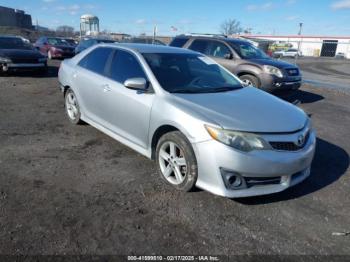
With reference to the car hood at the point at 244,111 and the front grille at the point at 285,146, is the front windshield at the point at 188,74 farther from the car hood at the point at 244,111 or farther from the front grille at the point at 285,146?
the front grille at the point at 285,146

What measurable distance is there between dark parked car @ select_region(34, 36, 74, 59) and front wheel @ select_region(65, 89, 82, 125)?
16.1 metres

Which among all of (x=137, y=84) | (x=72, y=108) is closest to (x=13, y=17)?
(x=72, y=108)

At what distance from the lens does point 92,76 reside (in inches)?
203

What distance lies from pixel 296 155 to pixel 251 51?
7.30 meters

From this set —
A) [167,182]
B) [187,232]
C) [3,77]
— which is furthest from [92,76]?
[3,77]

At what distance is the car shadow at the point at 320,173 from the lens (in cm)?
369

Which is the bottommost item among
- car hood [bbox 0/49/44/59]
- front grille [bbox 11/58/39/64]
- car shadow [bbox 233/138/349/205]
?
car shadow [bbox 233/138/349/205]

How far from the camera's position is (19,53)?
11.9m

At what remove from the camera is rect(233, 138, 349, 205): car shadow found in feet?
12.1

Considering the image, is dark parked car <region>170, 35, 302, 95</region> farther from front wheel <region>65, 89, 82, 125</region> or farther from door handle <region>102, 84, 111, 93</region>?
Answer: door handle <region>102, 84, 111, 93</region>

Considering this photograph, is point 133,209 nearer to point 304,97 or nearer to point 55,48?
point 304,97

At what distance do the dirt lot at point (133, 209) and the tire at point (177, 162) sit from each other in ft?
0.42

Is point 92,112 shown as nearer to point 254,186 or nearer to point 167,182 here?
point 167,182

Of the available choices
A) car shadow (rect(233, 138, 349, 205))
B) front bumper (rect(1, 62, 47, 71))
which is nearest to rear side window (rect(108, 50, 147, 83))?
car shadow (rect(233, 138, 349, 205))
